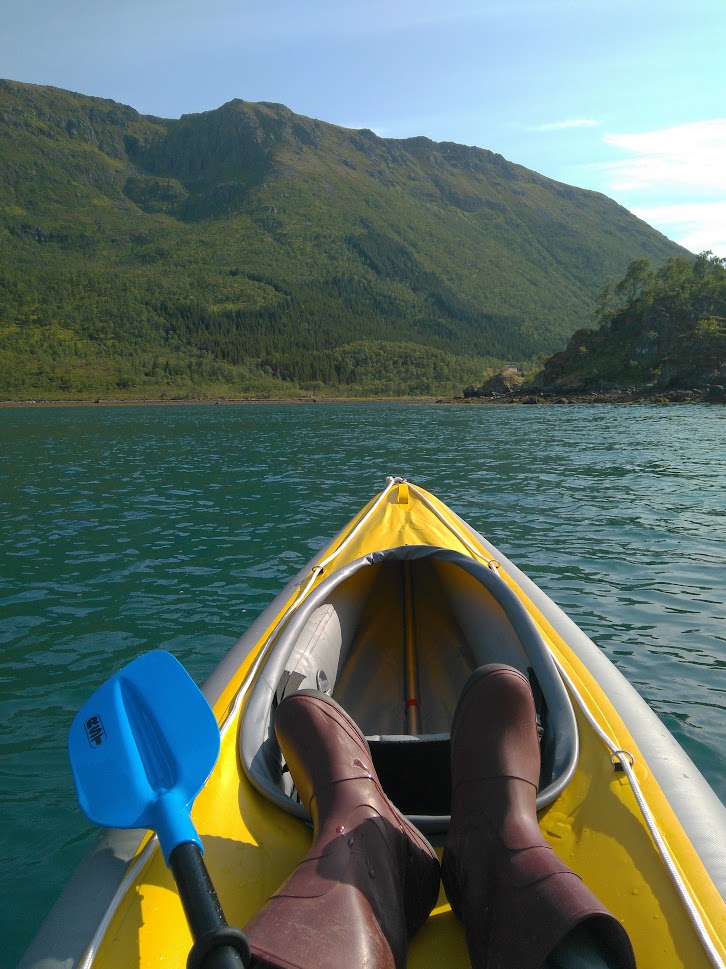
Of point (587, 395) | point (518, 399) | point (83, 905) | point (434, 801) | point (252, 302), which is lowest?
point (434, 801)

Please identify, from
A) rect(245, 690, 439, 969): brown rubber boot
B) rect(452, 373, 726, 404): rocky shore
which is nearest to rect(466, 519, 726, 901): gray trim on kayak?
rect(245, 690, 439, 969): brown rubber boot

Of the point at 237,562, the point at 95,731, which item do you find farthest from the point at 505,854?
the point at 237,562

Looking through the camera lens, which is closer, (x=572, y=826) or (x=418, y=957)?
(x=418, y=957)

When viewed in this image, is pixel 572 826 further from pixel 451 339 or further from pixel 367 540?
pixel 451 339

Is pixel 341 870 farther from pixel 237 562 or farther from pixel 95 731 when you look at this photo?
→ pixel 237 562

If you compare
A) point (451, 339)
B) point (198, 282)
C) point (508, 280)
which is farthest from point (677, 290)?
point (508, 280)

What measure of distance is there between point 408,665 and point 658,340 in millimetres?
74327

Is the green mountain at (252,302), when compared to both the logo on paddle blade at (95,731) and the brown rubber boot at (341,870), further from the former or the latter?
the brown rubber boot at (341,870)

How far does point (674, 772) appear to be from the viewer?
2633 mm

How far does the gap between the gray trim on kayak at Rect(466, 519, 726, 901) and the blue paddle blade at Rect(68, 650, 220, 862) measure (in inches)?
64.5

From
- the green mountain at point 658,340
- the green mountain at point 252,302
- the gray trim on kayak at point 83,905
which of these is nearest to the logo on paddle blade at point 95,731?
the gray trim on kayak at point 83,905

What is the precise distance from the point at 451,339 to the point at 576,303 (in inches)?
2061

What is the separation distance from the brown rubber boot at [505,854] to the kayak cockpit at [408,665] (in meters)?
0.24

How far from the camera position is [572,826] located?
2361mm
